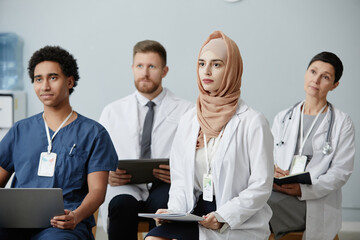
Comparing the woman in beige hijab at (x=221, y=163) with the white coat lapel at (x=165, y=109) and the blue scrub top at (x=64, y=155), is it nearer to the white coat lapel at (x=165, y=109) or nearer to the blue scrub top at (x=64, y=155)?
the blue scrub top at (x=64, y=155)

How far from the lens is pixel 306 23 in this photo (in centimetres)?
403

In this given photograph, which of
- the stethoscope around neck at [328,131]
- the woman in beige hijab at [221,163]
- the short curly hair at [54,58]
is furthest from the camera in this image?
the stethoscope around neck at [328,131]

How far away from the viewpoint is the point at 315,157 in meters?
3.00

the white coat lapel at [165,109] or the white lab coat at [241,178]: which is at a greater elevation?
the white coat lapel at [165,109]

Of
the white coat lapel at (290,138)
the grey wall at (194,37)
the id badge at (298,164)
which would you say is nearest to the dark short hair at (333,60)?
the white coat lapel at (290,138)

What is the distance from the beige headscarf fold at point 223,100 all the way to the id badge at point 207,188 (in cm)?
17

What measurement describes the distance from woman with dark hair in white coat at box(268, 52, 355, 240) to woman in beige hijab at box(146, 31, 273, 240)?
636 millimetres

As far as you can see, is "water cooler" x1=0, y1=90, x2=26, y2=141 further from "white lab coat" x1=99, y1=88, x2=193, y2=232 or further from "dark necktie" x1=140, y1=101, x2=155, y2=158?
"dark necktie" x1=140, y1=101, x2=155, y2=158

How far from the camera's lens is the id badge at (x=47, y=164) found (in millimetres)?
2197

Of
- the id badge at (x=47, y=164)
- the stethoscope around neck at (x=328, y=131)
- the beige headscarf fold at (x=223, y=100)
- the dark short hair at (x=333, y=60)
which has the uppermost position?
the dark short hair at (x=333, y=60)

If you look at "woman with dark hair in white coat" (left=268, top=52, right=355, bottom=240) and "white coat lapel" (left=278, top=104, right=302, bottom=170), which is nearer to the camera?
"woman with dark hair in white coat" (left=268, top=52, right=355, bottom=240)

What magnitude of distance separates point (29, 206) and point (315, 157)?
6.06 ft

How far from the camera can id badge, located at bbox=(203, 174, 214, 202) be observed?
218cm

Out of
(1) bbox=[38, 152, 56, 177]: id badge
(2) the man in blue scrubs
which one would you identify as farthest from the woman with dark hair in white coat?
(1) bbox=[38, 152, 56, 177]: id badge
